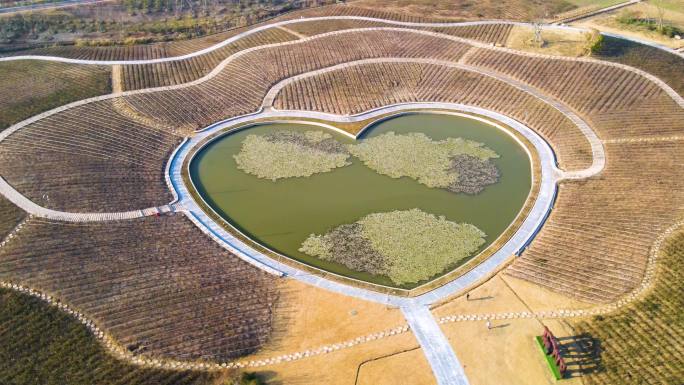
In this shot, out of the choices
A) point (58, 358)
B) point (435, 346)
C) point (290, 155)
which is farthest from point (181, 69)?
point (435, 346)

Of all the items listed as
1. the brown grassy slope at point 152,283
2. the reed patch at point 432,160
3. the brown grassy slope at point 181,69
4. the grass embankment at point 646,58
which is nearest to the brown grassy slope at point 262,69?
the brown grassy slope at point 181,69

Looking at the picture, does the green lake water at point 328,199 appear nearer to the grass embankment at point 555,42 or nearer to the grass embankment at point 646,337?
the grass embankment at point 646,337

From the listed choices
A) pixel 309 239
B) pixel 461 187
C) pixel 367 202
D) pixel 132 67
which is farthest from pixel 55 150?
pixel 461 187

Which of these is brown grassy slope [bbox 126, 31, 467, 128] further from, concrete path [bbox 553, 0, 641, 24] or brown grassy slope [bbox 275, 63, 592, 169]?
concrete path [bbox 553, 0, 641, 24]

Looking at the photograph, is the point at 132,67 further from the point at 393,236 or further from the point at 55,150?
the point at 393,236

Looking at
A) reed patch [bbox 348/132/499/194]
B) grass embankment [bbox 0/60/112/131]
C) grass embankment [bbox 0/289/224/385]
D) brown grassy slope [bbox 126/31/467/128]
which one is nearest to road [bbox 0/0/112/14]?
grass embankment [bbox 0/60/112/131]

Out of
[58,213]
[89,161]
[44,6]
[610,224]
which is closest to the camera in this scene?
[58,213]

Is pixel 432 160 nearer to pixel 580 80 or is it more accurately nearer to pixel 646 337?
pixel 580 80
